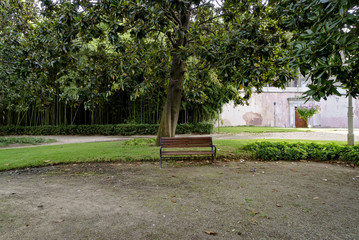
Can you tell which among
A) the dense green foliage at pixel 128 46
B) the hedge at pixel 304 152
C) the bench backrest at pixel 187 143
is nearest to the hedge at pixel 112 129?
the dense green foliage at pixel 128 46

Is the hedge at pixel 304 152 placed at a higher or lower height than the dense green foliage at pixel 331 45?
lower

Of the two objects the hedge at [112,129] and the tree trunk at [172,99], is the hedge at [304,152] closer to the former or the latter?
the tree trunk at [172,99]

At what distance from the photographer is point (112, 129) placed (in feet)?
49.0

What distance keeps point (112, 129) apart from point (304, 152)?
38.9ft

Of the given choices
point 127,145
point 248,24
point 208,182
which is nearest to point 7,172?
point 127,145

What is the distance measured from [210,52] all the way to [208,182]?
2740 mm

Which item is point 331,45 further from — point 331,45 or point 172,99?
point 172,99

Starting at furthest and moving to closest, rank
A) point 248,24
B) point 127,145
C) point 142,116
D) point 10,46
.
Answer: point 142,116, point 127,145, point 10,46, point 248,24

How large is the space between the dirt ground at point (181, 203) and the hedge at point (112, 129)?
9166mm

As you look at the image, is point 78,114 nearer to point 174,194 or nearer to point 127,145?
point 127,145

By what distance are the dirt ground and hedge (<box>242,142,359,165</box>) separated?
829mm

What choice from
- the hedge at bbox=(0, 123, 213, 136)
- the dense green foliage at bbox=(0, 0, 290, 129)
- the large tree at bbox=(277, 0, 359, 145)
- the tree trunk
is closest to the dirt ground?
the large tree at bbox=(277, 0, 359, 145)

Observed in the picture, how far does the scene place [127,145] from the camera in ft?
28.5

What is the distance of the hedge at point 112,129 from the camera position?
14.5 meters
